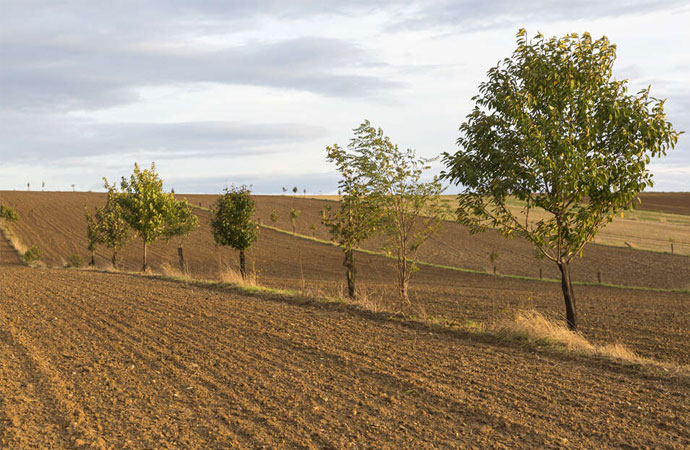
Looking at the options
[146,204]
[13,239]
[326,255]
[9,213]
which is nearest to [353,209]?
[146,204]

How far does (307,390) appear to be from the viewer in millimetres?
8172

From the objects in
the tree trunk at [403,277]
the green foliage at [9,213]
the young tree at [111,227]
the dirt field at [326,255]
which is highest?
the green foliage at [9,213]

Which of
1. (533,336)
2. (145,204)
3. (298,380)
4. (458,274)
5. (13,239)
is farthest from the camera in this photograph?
(13,239)

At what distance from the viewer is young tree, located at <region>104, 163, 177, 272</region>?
35750 mm

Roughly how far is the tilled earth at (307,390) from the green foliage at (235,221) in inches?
644

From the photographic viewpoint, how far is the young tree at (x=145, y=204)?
117 ft

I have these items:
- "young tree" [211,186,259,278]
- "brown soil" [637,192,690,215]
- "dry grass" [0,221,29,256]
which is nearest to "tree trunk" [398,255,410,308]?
"young tree" [211,186,259,278]

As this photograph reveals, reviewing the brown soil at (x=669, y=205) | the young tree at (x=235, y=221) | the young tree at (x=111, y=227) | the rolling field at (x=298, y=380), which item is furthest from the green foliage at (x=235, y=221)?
the brown soil at (x=669, y=205)

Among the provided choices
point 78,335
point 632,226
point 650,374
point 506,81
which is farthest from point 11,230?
point 632,226

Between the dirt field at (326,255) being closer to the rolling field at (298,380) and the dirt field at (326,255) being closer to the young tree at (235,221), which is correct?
the young tree at (235,221)

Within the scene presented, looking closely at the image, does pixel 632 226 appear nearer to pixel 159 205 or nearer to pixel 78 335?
pixel 159 205

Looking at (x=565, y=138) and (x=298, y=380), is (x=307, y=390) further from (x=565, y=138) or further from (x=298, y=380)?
(x=565, y=138)

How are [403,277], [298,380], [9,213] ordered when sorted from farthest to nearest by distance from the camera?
[9,213]
[403,277]
[298,380]

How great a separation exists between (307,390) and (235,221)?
2299cm
